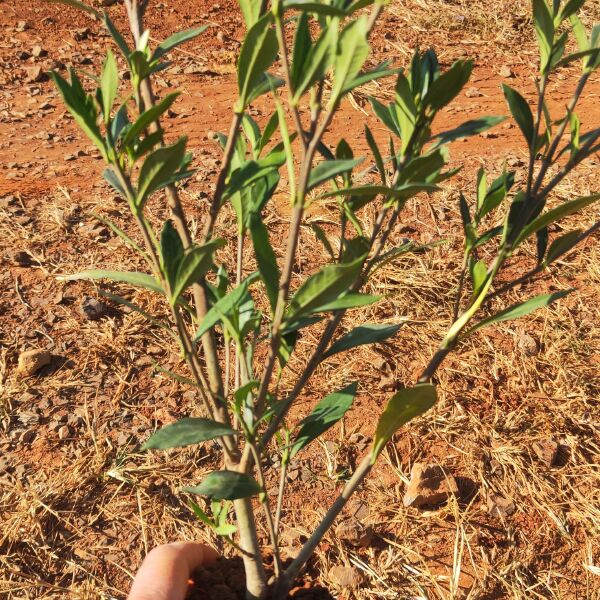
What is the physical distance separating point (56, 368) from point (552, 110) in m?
3.08

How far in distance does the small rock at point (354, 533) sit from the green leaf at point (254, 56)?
125 cm

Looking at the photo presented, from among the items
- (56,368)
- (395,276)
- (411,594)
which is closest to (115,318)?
(56,368)

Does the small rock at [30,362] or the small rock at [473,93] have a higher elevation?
the small rock at [473,93]

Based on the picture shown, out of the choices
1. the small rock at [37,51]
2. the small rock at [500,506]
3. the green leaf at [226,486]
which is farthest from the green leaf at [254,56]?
the small rock at [37,51]

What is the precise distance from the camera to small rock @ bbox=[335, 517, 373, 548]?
1880 millimetres

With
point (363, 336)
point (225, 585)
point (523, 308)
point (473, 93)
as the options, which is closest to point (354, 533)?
point (225, 585)

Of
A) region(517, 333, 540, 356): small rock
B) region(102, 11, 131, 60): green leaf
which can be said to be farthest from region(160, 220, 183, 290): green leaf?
region(517, 333, 540, 356): small rock

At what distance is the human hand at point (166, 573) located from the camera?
1250mm

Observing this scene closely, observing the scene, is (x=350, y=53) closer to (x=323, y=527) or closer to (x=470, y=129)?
(x=470, y=129)

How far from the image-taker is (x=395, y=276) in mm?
2695

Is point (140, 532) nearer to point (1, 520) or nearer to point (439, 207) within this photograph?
point (1, 520)

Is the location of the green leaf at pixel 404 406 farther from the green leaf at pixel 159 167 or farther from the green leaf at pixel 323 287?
the green leaf at pixel 159 167

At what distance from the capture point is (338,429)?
218 centimetres

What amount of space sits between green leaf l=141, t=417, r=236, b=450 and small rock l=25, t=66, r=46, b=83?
361 cm
